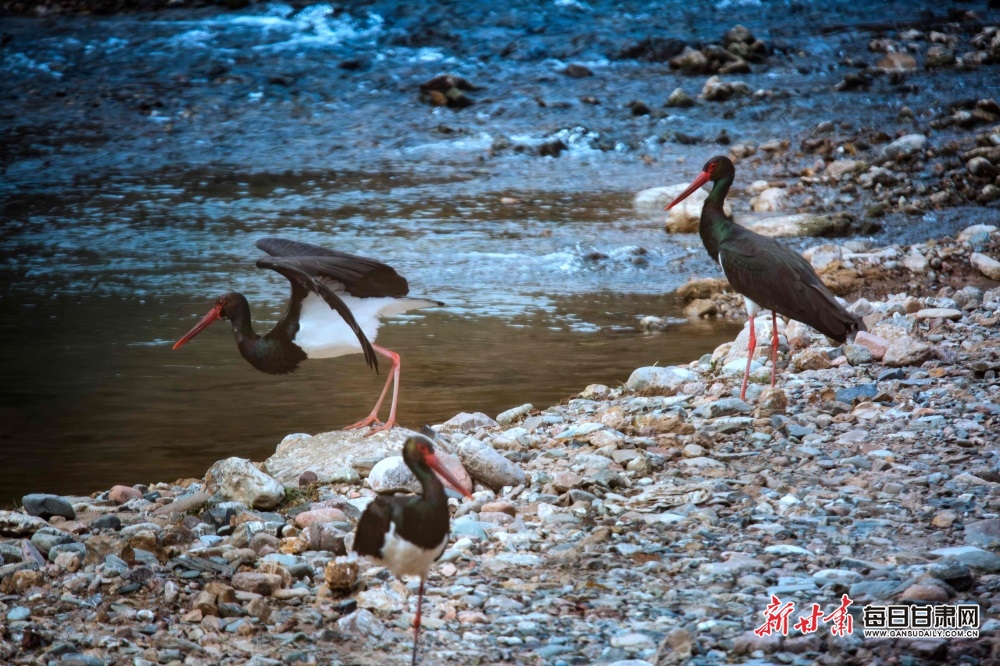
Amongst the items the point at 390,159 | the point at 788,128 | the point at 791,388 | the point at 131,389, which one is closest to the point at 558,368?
the point at 791,388

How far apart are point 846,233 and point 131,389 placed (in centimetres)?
702

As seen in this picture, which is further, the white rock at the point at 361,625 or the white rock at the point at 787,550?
the white rock at the point at 787,550

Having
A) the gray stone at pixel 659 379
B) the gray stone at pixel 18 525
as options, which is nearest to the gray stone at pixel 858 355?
the gray stone at pixel 659 379

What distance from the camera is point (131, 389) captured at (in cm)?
724

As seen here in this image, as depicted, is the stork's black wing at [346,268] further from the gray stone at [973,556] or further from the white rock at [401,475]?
the gray stone at [973,556]

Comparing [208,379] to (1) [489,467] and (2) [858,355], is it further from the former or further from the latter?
(2) [858,355]

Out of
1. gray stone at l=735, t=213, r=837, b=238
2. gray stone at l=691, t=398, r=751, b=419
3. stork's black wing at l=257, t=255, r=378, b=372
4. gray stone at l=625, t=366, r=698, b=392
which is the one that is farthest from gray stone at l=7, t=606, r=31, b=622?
gray stone at l=735, t=213, r=837, b=238

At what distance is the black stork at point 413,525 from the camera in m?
3.37

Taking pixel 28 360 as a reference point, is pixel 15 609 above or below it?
above

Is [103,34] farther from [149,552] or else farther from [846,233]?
[149,552]

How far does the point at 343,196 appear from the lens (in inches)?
516

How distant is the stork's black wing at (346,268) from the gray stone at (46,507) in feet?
4.88

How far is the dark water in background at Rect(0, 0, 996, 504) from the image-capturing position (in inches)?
279

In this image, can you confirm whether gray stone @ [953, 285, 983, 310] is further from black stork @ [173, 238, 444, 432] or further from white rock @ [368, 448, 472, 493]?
white rock @ [368, 448, 472, 493]
